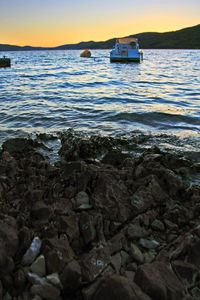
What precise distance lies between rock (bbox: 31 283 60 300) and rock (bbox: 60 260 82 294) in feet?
0.34

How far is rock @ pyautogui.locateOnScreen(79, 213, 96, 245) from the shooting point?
4523 millimetres

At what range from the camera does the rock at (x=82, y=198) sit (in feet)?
17.4

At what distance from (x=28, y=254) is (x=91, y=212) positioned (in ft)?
3.87

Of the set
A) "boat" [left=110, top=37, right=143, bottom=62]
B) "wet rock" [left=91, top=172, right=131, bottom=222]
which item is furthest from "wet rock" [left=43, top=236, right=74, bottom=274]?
"boat" [left=110, top=37, right=143, bottom=62]

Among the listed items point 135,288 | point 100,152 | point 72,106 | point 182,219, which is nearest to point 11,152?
point 100,152

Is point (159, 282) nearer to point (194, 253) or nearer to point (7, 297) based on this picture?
point (194, 253)

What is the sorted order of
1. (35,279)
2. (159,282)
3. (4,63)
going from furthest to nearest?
(4,63), (35,279), (159,282)

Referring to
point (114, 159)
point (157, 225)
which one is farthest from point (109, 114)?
point (157, 225)

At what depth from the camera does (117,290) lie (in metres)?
3.28

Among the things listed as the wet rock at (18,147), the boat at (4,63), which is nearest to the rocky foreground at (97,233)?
the wet rock at (18,147)

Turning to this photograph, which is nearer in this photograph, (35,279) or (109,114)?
(35,279)

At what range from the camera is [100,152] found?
8867 millimetres

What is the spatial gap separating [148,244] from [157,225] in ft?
1.42

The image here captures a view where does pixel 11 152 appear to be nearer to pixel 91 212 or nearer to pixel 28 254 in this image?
pixel 91 212
